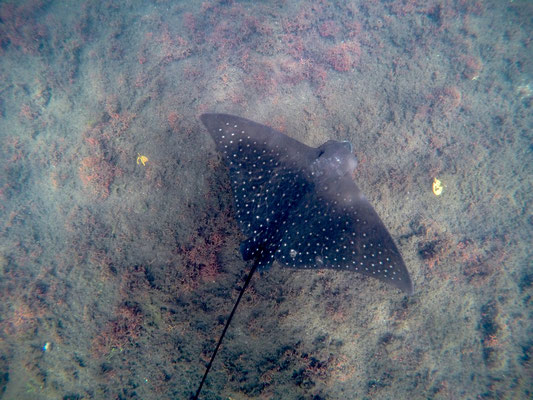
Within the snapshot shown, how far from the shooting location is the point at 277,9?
23.2 feet

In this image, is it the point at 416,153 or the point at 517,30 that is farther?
the point at 517,30

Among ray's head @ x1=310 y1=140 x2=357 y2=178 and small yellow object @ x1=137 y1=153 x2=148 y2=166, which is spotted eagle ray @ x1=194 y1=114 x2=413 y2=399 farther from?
small yellow object @ x1=137 y1=153 x2=148 y2=166

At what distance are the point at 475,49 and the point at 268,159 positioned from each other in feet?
22.2

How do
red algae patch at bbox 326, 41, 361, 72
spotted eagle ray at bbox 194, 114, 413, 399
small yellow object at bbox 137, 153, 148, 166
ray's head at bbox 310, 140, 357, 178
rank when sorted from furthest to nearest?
1. red algae patch at bbox 326, 41, 361, 72
2. small yellow object at bbox 137, 153, 148, 166
3. ray's head at bbox 310, 140, 357, 178
4. spotted eagle ray at bbox 194, 114, 413, 399

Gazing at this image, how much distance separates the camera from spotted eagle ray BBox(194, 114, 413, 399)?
13.2ft

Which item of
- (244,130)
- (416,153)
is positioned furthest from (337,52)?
(244,130)

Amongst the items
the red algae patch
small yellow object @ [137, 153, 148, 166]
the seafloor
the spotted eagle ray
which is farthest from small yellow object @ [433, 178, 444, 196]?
small yellow object @ [137, 153, 148, 166]

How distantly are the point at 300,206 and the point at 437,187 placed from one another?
338 cm

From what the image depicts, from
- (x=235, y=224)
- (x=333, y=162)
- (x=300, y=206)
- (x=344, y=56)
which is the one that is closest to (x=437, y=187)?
(x=333, y=162)

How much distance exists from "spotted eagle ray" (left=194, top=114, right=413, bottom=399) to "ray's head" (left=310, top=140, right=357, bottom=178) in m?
0.02

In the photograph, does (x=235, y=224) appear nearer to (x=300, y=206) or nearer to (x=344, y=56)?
(x=300, y=206)

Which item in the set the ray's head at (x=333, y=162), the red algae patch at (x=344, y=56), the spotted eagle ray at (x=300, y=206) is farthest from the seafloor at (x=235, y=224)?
the ray's head at (x=333, y=162)

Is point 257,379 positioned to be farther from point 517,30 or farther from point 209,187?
point 517,30

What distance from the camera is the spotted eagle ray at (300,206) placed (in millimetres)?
4035
